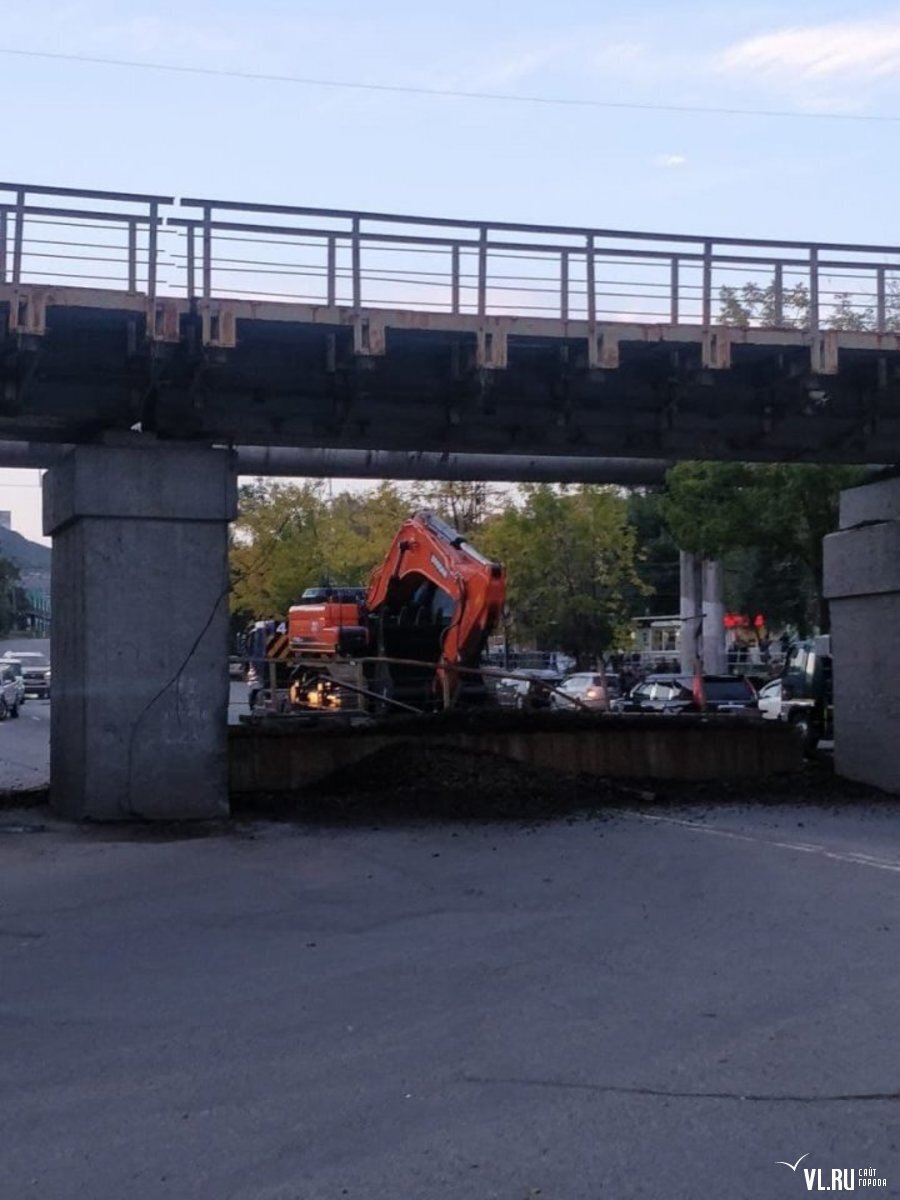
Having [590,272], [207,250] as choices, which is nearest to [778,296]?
[590,272]

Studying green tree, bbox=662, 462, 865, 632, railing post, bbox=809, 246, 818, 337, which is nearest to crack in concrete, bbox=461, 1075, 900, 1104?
railing post, bbox=809, 246, 818, 337

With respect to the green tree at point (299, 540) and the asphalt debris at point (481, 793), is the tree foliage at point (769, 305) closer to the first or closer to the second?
the asphalt debris at point (481, 793)

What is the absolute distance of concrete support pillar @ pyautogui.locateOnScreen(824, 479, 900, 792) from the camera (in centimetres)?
2228

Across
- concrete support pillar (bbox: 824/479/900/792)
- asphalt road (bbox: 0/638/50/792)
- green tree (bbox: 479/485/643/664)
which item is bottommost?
asphalt road (bbox: 0/638/50/792)

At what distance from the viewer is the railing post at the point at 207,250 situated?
17688mm

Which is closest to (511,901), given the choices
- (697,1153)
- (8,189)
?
(697,1153)

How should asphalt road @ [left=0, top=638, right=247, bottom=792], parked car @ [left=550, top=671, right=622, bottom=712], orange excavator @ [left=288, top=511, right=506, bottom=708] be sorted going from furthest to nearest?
parked car @ [left=550, top=671, right=622, bottom=712] → asphalt road @ [left=0, top=638, right=247, bottom=792] → orange excavator @ [left=288, top=511, right=506, bottom=708]

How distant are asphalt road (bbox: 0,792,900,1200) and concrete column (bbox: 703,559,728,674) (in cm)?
3097

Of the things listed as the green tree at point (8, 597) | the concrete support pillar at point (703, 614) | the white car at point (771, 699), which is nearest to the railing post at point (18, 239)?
the white car at point (771, 699)

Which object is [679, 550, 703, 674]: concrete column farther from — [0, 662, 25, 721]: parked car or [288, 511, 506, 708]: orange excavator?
[0, 662, 25, 721]: parked car

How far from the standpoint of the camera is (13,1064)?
7879 millimetres

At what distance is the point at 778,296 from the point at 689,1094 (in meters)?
14.4

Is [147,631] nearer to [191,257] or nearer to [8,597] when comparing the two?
[191,257]

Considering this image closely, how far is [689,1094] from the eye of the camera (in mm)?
7223
